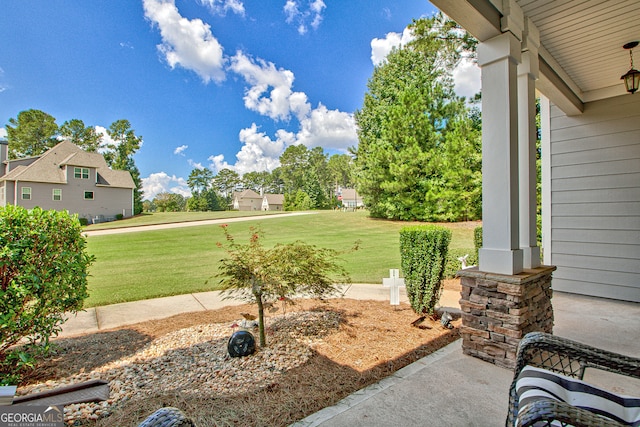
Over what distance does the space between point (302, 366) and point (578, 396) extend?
69.0 inches

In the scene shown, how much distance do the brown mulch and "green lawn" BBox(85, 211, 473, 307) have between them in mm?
1039

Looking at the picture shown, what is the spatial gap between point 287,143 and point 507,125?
155 ft

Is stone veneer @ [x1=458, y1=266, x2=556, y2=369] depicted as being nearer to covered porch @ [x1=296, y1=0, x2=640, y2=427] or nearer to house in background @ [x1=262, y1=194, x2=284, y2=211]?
covered porch @ [x1=296, y1=0, x2=640, y2=427]

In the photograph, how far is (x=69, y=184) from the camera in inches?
692

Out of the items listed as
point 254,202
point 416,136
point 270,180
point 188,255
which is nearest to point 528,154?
point 188,255

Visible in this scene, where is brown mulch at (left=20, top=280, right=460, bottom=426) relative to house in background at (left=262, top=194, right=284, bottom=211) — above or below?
below

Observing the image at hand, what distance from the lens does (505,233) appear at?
7.54 ft

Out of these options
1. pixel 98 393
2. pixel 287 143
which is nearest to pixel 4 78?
pixel 98 393

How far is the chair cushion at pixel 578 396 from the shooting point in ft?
3.61

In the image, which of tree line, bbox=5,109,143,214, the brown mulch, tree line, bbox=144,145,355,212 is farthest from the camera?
tree line, bbox=144,145,355,212

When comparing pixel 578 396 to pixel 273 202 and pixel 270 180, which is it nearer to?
pixel 273 202

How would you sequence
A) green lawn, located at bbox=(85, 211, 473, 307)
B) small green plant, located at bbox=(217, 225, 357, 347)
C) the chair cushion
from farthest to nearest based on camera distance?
A: green lawn, located at bbox=(85, 211, 473, 307)
small green plant, located at bbox=(217, 225, 357, 347)
the chair cushion

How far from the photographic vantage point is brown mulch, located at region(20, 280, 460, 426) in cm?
174

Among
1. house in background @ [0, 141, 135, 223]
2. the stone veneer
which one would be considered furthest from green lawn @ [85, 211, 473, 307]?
house in background @ [0, 141, 135, 223]
